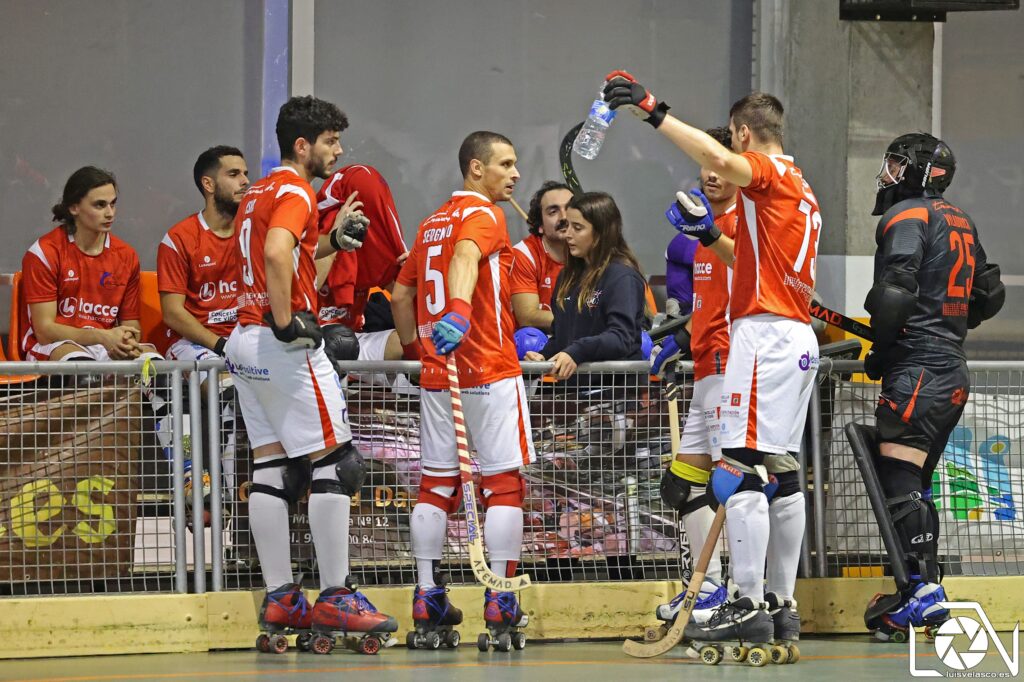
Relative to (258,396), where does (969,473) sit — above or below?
below

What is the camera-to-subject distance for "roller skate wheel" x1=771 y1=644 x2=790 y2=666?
5266mm

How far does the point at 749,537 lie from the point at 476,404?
1154 mm

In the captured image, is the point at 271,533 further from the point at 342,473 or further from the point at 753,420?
the point at 753,420

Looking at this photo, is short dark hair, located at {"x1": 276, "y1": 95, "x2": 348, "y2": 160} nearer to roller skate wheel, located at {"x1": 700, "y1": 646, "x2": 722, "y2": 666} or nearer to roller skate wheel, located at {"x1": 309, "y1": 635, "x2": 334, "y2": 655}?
roller skate wheel, located at {"x1": 309, "y1": 635, "x2": 334, "y2": 655}

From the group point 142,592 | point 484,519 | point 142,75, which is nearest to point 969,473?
point 484,519

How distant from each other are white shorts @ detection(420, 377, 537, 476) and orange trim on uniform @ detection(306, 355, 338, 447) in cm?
39

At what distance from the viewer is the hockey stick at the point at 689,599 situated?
5.29m

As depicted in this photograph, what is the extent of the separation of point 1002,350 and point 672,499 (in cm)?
431

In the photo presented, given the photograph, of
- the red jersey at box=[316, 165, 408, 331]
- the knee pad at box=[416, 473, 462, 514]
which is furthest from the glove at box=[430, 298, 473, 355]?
the red jersey at box=[316, 165, 408, 331]

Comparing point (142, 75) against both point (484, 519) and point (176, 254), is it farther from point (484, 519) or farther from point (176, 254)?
point (484, 519)

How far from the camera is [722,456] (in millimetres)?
5312

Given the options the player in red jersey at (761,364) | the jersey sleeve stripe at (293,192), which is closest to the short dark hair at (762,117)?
the player in red jersey at (761,364)

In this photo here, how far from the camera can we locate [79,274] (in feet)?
23.0

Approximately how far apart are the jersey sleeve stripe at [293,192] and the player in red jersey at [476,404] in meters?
0.49
